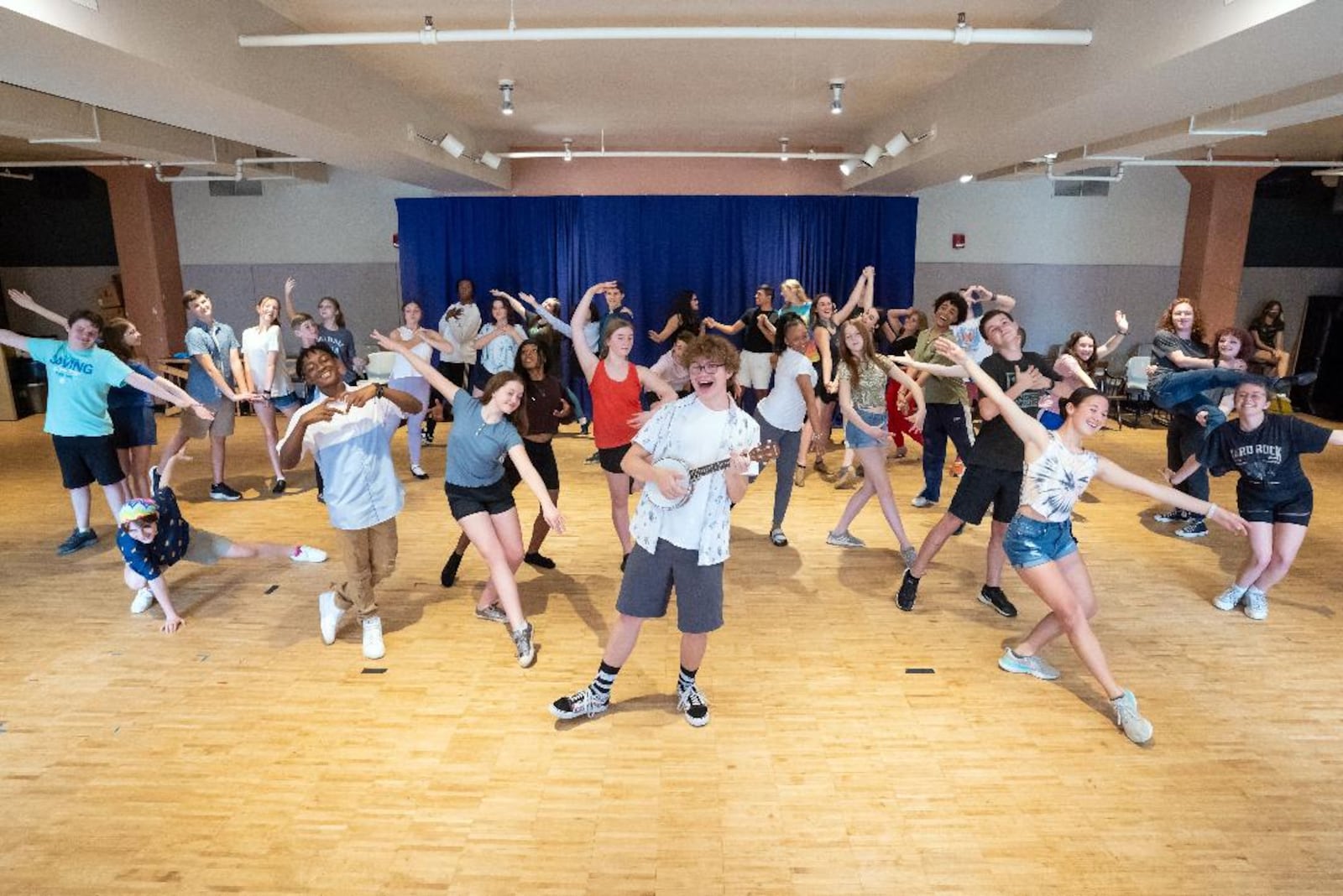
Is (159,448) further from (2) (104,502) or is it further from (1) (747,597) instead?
(1) (747,597)

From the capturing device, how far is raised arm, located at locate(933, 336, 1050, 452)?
3273 millimetres

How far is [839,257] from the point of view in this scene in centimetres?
982

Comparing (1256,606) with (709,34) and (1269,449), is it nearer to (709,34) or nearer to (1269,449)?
(1269,449)

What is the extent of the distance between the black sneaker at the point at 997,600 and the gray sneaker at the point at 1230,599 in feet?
4.01

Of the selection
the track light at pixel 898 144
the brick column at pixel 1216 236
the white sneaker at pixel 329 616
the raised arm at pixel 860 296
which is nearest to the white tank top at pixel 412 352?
the white sneaker at pixel 329 616

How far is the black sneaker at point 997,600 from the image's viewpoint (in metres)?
4.37

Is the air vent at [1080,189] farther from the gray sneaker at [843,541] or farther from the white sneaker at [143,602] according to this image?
the white sneaker at [143,602]

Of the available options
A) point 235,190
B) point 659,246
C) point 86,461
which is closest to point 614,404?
point 86,461

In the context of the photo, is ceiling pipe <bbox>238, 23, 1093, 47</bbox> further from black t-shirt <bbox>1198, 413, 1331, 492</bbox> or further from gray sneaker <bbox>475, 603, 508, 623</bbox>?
gray sneaker <bbox>475, 603, 508, 623</bbox>

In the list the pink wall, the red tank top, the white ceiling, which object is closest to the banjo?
the red tank top

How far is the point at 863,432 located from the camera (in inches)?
188

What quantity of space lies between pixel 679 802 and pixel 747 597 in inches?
73.0

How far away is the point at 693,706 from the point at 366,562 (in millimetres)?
1836

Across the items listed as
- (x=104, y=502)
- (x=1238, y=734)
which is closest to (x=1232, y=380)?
(x=1238, y=734)
